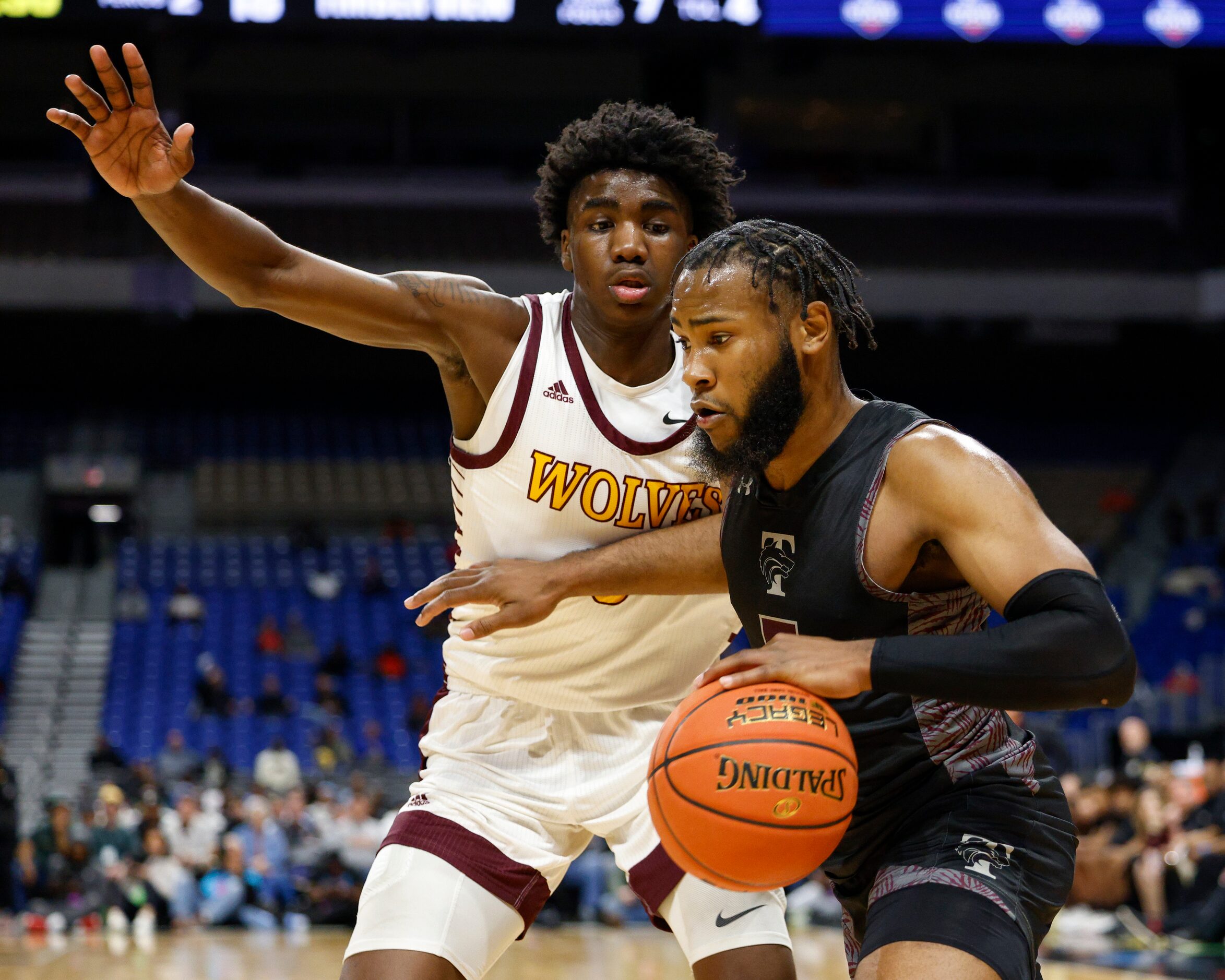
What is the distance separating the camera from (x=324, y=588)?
21.5m

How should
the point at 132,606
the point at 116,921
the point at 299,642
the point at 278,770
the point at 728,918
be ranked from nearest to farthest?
the point at 728,918
the point at 116,921
the point at 278,770
the point at 299,642
the point at 132,606

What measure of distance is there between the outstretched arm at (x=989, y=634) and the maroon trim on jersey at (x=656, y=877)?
84 centimetres

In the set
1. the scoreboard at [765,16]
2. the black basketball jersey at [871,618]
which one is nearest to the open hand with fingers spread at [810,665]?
the black basketball jersey at [871,618]

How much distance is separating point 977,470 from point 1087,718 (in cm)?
1584

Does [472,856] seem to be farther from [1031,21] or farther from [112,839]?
[1031,21]

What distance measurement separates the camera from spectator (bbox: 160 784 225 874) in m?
13.5

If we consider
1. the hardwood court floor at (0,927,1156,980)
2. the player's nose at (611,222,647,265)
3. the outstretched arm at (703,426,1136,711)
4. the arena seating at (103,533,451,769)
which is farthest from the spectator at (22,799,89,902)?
the outstretched arm at (703,426,1136,711)

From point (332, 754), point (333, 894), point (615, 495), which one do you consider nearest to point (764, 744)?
point (615, 495)

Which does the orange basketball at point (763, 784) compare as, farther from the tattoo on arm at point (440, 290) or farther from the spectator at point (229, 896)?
the spectator at point (229, 896)

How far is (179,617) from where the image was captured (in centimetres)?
2041

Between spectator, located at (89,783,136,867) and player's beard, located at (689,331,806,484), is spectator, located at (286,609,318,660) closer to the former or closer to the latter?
spectator, located at (89,783,136,867)

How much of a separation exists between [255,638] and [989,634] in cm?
1894

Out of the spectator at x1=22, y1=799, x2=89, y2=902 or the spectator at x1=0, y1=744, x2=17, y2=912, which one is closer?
the spectator at x1=0, y1=744, x2=17, y2=912

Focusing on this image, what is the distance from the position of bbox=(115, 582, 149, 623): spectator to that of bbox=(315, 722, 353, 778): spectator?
4602 millimetres
